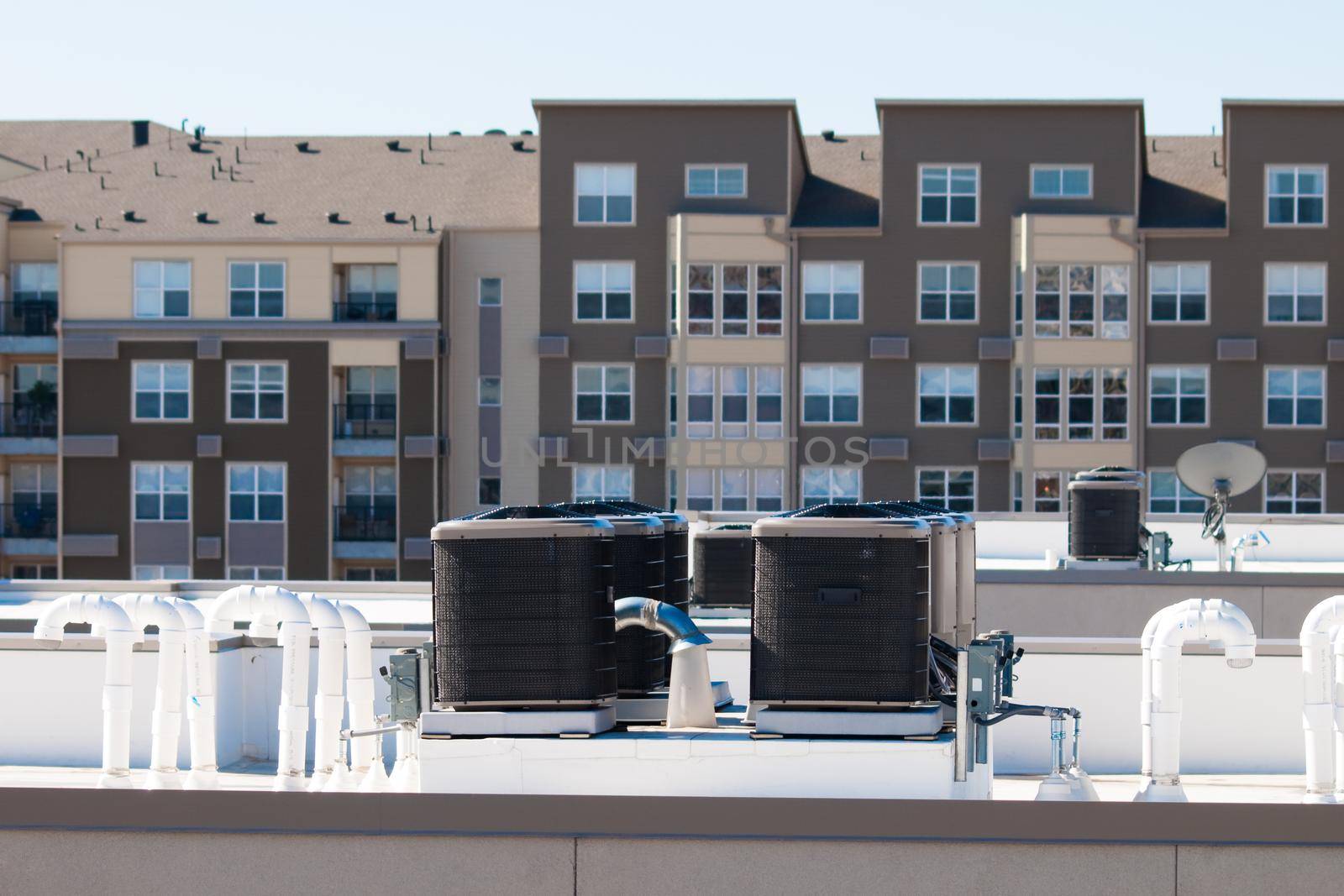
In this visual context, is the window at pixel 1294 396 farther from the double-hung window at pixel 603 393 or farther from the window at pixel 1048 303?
the double-hung window at pixel 603 393

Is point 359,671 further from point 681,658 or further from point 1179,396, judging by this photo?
point 1179,396

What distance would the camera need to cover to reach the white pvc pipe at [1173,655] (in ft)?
31.7

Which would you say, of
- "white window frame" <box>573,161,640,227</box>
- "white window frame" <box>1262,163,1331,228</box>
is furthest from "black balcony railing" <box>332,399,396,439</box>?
"white window frame" <box>1262,163,1331,228</box>

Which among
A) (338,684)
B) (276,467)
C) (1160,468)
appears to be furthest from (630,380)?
(338,684)

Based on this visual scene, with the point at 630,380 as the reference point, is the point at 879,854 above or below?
below

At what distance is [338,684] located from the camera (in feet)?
34.6

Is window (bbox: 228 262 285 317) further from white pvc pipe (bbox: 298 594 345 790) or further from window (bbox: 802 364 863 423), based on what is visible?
white pvc pipe (bbox: 298 594 345 790)

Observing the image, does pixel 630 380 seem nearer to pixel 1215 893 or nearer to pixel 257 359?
pixel 257 359

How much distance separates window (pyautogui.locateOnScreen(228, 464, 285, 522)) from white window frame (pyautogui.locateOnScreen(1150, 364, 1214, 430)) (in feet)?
103

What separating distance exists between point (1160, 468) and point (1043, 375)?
5.29 m

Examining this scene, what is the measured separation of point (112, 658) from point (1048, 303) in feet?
186

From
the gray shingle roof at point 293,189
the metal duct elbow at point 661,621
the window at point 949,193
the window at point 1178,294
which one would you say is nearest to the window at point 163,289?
the gray shingle roof at point 293,189

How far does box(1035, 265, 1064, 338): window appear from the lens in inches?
2509

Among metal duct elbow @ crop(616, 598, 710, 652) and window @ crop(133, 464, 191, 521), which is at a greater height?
metal duct elbow @ crop(616, 598, 710, 652)
